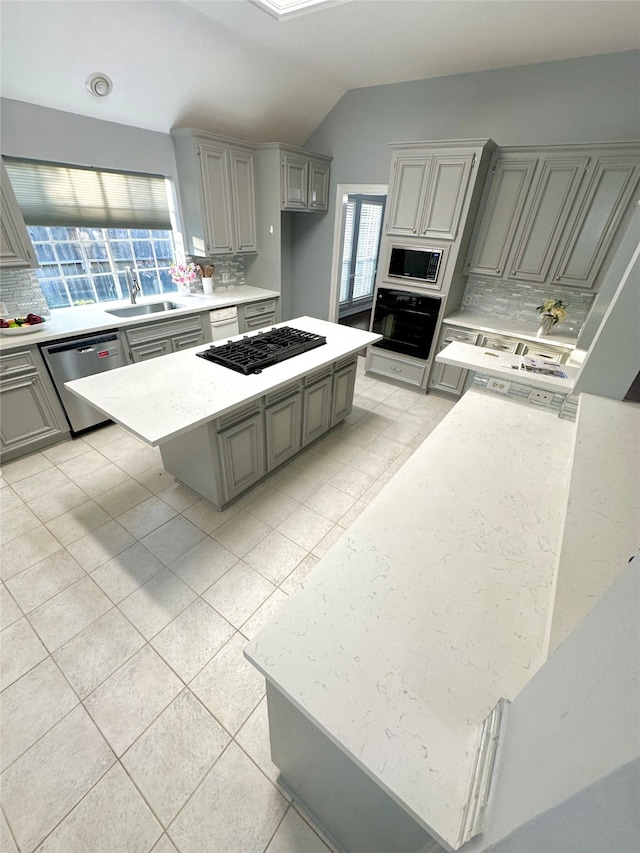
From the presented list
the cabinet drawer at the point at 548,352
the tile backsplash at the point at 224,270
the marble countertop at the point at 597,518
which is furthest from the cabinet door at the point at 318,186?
the marble countertop at the point at 597,518

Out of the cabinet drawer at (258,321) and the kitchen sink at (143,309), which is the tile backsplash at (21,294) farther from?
the cabinet drawer at (258,321)

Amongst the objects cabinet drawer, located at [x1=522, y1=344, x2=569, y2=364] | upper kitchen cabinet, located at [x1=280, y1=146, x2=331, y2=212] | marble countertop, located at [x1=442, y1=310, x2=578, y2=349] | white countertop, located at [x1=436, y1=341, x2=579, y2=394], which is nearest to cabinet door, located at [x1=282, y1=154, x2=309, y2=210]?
upper kitchen cabinet, located at [x1=280, y1=146, x2=331, y2=212]

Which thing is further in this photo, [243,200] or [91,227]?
[243,200]

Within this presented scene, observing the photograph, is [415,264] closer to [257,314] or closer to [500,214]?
[500,214]

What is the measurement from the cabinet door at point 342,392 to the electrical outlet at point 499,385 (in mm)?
1262

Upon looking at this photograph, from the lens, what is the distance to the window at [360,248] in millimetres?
5875

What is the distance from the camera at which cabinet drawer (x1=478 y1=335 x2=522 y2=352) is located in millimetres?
3449

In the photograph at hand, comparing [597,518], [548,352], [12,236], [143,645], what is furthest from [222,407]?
[548,352]

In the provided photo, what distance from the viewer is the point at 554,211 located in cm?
320

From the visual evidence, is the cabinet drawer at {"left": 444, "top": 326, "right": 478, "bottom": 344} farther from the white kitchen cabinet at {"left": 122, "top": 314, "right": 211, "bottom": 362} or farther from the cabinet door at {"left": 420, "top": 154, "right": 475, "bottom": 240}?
the white kitchen cabinet at {"left": 122, "top": 314, "right": 211, "bottom": 362}

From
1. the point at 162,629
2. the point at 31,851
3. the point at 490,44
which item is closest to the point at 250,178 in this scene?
the point at 490,44

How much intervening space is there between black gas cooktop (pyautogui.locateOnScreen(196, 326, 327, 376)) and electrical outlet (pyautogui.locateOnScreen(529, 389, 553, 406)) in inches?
59.2

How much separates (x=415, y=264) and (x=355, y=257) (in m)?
2.98

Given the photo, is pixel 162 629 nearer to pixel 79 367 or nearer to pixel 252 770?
pixel 252 770
